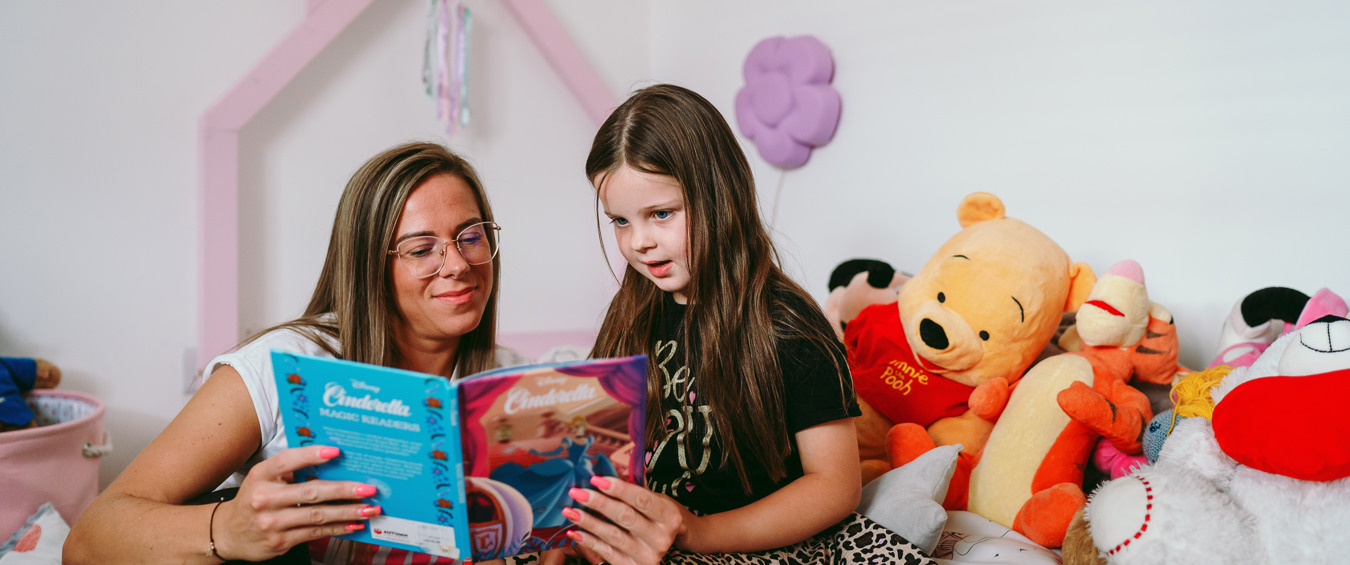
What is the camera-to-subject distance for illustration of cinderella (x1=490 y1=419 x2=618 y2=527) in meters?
0.85

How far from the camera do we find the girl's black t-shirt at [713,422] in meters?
1.10

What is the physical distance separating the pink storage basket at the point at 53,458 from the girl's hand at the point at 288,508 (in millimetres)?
A: 1023

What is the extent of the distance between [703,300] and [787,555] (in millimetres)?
345

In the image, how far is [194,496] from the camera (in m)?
1.02

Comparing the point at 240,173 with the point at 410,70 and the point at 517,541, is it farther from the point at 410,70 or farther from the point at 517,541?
the point at 517,541

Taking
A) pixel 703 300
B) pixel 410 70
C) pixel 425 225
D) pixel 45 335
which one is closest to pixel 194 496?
pixel 425 225

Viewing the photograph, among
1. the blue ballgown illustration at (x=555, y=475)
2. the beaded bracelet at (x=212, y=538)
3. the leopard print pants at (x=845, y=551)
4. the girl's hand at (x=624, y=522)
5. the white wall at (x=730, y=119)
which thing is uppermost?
the white wall at (x=730, y=119)

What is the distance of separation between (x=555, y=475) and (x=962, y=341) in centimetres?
86

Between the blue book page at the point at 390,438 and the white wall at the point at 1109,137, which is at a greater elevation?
the white wall at the point at 1109,137

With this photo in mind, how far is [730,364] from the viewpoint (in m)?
1.12

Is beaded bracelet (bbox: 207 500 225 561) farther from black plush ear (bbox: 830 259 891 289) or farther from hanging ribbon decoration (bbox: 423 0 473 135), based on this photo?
hanging ribbon decoration (bbox: 423 0 473 135)

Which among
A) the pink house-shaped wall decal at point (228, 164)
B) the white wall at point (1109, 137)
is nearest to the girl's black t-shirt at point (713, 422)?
the white wall at point (1109, 137)

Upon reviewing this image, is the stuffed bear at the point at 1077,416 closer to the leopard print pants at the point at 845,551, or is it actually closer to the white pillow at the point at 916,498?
the white pillow at the point at 916,498

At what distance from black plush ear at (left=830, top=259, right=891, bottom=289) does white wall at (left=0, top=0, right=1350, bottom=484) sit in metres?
0.25
